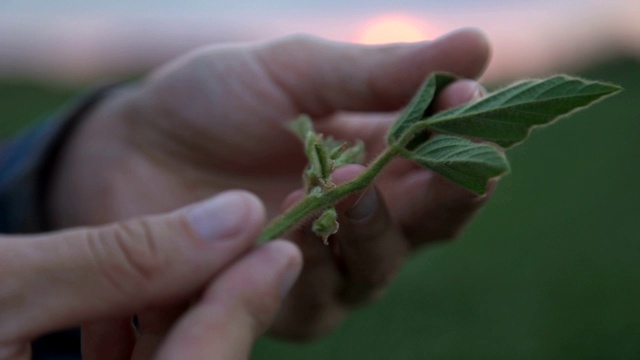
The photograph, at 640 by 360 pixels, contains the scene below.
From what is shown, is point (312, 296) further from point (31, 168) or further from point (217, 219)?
point (31, 168)

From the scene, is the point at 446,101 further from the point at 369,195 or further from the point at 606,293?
the point at 606,293

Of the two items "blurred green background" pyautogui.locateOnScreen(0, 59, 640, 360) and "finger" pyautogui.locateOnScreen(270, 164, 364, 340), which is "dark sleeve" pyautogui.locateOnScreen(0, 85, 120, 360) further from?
"blurred green background" pyautogui.locateOnScreen(0, 59, 640, 360)

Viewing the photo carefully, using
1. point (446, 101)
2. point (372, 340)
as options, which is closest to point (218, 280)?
point (446, 101)

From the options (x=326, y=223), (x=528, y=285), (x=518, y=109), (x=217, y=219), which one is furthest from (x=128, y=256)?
(x=528, y=285)

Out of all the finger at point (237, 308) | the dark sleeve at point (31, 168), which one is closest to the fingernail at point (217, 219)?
the finger at point (237, 308)

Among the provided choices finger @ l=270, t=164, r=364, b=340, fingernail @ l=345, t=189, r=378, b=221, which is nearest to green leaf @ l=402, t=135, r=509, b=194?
fingernail @ l=345, t=189, r=378, b=221

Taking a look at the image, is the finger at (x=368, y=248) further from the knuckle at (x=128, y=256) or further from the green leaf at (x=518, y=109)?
the knuckle at (x=128, y=256)
